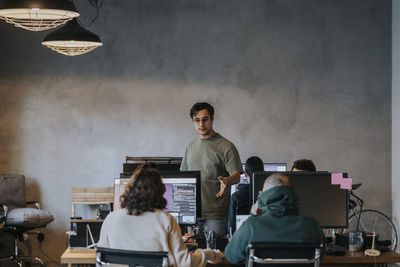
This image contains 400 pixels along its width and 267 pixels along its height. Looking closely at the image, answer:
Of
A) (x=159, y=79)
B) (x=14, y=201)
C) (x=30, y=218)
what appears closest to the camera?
(x=30, y=218)

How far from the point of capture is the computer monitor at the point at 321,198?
425cm

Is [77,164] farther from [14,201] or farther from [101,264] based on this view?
[101,264]

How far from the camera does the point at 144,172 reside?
3.33m

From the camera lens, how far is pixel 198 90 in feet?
26.0

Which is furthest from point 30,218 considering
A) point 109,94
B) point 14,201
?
point 109,94

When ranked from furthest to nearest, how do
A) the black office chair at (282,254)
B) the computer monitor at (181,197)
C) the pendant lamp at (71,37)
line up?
the pendant lamp at (71,37) < the computer monitor at (181,197) < the black office chair at (282,254)

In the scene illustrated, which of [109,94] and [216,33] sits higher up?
[216,33]

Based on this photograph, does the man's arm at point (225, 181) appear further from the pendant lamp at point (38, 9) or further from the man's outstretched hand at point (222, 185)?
the pendant lamp at point (38, 9)

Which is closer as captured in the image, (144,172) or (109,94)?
(144,172)

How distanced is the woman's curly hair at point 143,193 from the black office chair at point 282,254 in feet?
1.83

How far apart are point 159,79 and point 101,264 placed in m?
4.89

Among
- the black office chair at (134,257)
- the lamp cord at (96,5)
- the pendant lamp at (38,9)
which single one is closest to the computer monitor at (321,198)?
the black office chair at (134,257)

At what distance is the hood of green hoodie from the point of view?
329 centimetres

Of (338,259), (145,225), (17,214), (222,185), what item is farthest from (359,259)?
(17,214)
